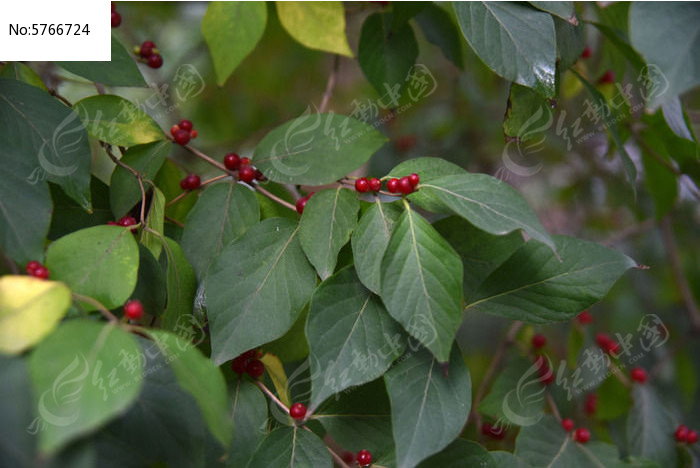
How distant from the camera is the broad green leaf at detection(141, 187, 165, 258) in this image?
1.53 ft

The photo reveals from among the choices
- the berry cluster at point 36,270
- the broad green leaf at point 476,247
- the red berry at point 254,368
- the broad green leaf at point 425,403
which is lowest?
the red berry at point 254,368

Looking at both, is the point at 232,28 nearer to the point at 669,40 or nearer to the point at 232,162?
the point at 232,162

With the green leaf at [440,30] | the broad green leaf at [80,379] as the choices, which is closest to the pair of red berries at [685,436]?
the green leaf at [440,30]

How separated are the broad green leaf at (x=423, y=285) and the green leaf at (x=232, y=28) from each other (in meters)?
0.24

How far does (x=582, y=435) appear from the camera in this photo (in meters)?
0.57

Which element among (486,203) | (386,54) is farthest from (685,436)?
(386,54)

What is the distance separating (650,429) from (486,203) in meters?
0.41

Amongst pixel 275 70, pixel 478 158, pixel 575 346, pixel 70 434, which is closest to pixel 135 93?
pixel 275 70

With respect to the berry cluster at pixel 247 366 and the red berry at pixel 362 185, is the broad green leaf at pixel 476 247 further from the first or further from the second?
the berry cluster at pixel 247 366

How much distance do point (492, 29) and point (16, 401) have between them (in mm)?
442

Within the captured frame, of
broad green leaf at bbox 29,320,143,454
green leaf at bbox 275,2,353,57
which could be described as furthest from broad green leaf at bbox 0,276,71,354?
green leaf at bbox 275,2,353,57

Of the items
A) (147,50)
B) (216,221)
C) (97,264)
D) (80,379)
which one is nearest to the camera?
(80,379)

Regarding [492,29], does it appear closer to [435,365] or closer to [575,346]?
[435,365]

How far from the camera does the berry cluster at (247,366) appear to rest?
0.47 metres
